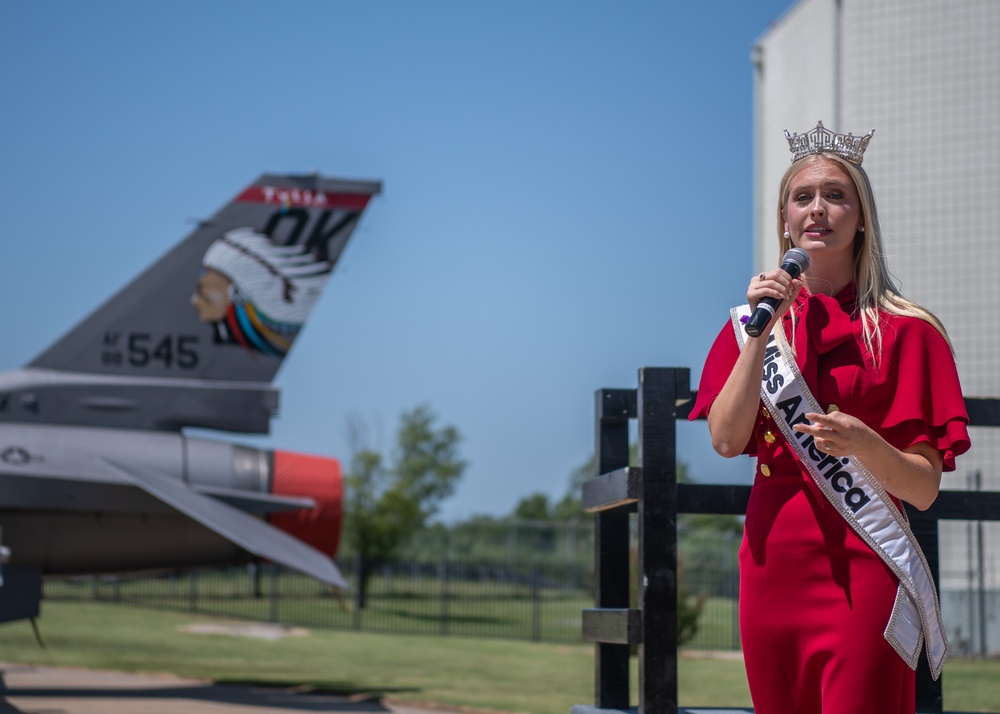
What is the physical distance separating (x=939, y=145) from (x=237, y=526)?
17.6 meters

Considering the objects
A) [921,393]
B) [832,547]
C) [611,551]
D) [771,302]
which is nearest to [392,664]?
[611,551]

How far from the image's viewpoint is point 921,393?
2256 mm

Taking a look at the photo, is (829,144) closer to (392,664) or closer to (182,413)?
(182,413)

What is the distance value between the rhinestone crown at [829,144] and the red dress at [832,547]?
326 millimetres

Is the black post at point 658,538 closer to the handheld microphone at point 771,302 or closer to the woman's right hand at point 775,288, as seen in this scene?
the handheld microphone at point 771,302

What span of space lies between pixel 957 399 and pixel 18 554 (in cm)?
1017

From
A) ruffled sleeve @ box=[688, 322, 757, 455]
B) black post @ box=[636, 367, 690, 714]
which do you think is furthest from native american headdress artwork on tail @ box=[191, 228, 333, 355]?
ruffled sleeve @ box=[688, 322, 757, 455]

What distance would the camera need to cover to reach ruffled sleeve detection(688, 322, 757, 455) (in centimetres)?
248

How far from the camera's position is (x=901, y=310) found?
7.80 ft

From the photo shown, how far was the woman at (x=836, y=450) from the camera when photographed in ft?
7.18

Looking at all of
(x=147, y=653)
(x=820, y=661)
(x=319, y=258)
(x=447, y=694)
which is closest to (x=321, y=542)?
(x=447, y=694)

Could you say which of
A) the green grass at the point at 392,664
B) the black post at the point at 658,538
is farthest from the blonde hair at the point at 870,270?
the green grass at the point at 392,664

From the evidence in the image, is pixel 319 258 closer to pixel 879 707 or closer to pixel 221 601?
pixel 879 707

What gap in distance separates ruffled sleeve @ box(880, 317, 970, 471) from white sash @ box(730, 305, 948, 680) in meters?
0.13
